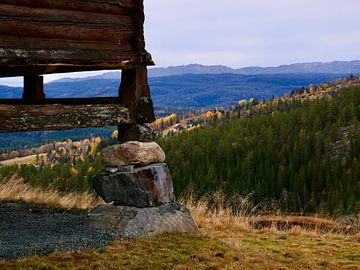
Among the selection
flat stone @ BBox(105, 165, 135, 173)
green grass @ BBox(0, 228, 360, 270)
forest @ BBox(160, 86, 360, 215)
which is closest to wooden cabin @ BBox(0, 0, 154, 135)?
flat stone @ BBox(105, 165, 135, 173)

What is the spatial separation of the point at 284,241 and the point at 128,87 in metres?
4.80

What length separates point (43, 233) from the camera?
812 cm

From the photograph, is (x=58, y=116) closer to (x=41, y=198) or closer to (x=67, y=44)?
(x=67, y=44)

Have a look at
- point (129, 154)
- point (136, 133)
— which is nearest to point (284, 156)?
point (136, 133)

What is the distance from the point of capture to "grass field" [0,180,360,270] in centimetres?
679

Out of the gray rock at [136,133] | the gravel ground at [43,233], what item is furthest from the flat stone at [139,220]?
the gray rock at [136,133]

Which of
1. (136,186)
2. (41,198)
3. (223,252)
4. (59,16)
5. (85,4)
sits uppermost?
(85,4)

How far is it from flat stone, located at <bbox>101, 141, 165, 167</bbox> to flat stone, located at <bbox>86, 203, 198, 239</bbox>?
877mm

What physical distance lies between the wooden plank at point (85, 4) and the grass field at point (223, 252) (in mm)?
4113

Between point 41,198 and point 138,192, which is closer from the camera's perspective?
point 138,192

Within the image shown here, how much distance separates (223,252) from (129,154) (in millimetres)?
2638

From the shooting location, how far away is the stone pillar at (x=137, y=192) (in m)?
8.71

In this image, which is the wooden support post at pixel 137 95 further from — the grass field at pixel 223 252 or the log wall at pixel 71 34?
the grass field at pixel 223 252

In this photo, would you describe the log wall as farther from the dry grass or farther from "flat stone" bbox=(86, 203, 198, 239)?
the dry grass
